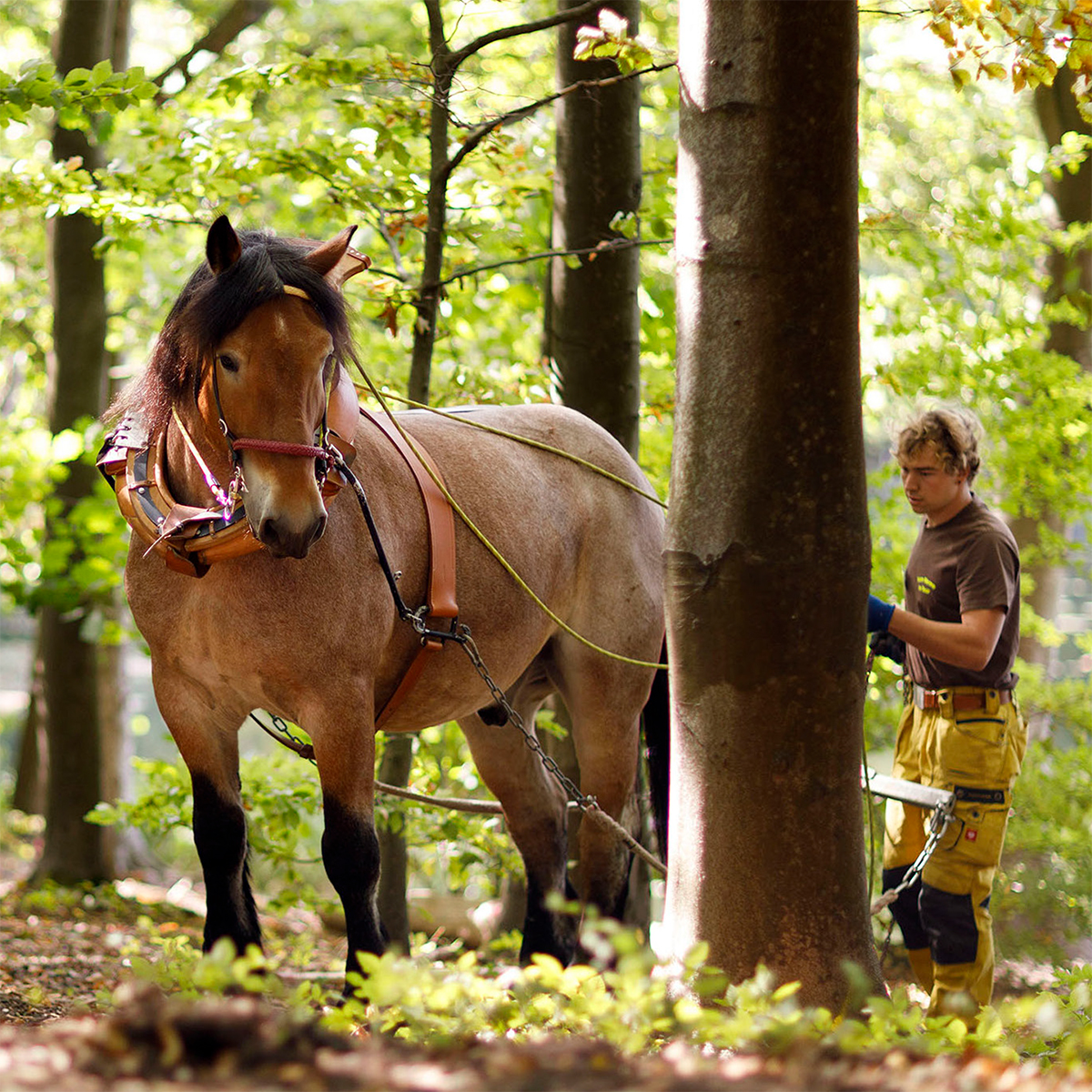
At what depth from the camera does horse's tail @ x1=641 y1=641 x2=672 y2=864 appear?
4523mm

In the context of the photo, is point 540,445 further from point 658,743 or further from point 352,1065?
point 352,1065

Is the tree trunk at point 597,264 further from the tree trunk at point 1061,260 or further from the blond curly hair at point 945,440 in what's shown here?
Answer: the tree trunk at point 1061,260

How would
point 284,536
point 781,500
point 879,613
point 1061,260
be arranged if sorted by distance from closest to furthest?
point 781,500, point 284,536, point 879,613, point 1061,260

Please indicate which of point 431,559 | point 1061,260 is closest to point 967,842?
point 431,559

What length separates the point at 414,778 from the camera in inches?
228

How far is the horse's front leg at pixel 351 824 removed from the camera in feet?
10.3

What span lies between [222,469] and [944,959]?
8.88ft

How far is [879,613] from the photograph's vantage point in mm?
3352

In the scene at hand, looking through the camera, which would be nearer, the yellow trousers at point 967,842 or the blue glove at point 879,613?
the blue glove at point 879,613

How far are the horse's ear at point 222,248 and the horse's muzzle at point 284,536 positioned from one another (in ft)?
2.41

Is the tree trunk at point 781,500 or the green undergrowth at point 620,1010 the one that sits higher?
the tree trunk at point 781,500

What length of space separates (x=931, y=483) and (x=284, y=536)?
213cm

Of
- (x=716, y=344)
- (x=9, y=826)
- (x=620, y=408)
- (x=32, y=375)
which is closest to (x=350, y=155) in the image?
(x=620, y=408)

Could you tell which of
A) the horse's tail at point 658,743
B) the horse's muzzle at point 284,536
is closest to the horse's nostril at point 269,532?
the horse's muzzle at point 284,536
